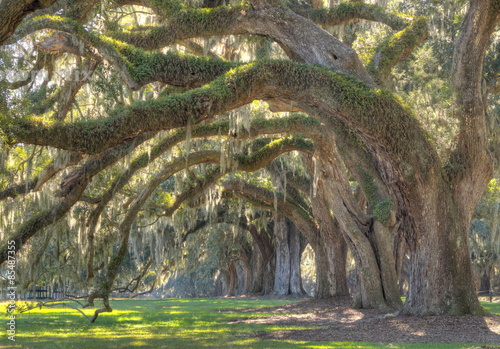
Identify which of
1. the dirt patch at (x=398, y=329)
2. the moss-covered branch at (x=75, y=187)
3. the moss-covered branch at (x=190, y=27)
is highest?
the moss-covered branch at (x=190, y=27)

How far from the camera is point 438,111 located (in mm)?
10586

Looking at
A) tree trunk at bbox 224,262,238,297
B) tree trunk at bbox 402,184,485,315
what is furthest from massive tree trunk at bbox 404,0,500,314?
tree trunk at bbox 224,262,238,297

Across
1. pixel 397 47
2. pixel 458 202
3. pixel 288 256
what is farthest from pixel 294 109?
pixel 288 256

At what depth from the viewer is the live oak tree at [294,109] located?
786 centimetres

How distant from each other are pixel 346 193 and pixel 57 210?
23.1 feet

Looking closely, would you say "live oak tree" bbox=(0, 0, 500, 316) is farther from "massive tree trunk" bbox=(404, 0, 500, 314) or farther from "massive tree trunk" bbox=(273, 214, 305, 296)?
"massive tree trunk" bbox=(273, 214, 305, 296)

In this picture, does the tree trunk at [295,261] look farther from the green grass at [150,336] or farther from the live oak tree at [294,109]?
the green grass at [150,336]

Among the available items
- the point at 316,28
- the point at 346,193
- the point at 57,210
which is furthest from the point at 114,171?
the point at 316,28

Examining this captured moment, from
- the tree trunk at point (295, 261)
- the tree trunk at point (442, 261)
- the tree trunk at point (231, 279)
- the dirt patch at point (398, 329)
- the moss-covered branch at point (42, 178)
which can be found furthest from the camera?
the tree trunk at point (231, 279)

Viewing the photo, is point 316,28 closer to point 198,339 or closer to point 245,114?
point 245,114

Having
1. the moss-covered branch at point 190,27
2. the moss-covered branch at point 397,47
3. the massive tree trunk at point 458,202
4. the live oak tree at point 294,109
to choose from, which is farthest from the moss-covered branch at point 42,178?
the massive tree trunk at point 458,202

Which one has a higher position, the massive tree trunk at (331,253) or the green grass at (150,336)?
the massive tree trunk at (331,253)

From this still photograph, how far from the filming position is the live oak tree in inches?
310

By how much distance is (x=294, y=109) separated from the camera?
10133mm
